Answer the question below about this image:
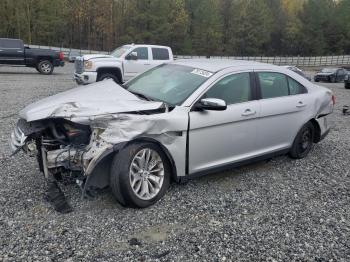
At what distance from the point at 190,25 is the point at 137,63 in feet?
174

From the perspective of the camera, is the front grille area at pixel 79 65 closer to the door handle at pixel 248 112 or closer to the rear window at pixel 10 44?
the rear window at pixel 10 44

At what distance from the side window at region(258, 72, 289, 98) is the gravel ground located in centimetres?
113

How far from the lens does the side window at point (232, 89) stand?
4.61 metres

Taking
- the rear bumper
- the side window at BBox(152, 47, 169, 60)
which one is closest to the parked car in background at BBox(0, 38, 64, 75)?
the side window at BBox(152, 47, 169, 60)

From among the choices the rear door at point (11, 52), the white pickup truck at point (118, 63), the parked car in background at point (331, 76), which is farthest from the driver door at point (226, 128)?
the parked car in background at point (331, 76)

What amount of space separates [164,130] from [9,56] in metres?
16.4

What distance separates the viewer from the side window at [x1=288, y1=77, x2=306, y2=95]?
5.61 meters

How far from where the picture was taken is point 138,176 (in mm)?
3963

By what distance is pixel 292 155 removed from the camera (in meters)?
5.81

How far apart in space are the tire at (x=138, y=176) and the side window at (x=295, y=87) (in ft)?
8.26

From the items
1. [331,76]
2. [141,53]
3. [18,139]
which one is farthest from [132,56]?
[331,76]

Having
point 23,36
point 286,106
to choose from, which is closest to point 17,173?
point 286,106

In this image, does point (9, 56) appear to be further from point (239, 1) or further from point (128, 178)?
point (239, 1)

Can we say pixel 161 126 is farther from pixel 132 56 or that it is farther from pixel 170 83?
pixel 132 56
